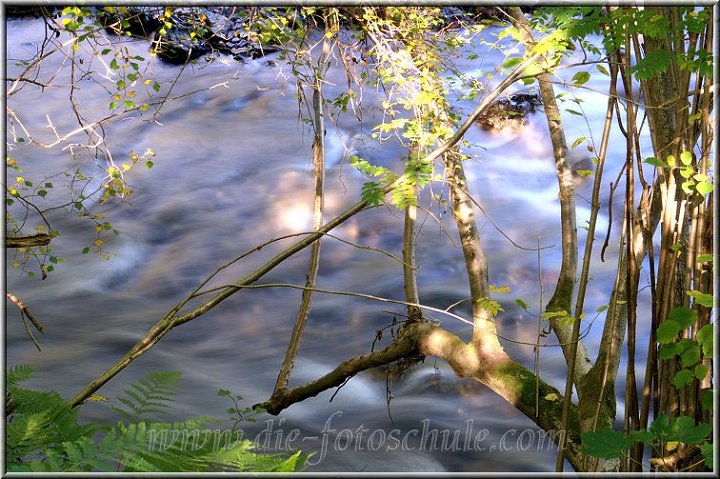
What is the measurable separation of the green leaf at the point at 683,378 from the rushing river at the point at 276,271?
2.16 meters

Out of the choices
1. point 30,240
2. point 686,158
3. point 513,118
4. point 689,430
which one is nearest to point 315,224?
point 30,240

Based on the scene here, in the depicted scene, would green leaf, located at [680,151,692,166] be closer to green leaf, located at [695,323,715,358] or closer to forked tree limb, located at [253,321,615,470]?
green leaf, located at [695,323,715,358]

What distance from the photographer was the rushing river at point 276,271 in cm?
460

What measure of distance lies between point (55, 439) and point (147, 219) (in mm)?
5242

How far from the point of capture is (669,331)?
170 centimetres

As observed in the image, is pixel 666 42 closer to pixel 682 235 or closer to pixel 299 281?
pixel 682 235

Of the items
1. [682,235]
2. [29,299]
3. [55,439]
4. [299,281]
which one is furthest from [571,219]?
[29,299]

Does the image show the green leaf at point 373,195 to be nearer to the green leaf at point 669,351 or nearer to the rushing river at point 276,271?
the green leaf at point 669,351

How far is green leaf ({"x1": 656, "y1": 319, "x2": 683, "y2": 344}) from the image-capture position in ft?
5.55

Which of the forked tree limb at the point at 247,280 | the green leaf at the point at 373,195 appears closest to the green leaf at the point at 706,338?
the forked tree limb at the point at 247,280

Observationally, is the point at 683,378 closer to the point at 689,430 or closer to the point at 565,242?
the point at 689,430

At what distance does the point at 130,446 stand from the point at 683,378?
4.15 ft

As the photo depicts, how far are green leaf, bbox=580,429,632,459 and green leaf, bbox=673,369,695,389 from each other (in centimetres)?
19

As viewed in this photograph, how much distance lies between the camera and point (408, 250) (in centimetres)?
367
